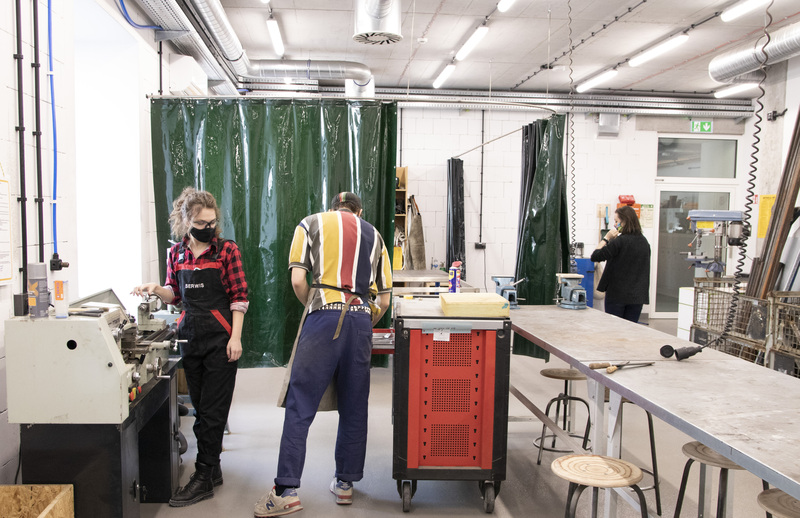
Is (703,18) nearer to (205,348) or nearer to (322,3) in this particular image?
(322,3)

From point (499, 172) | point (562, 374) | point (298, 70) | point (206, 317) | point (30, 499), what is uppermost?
point (298, 70)

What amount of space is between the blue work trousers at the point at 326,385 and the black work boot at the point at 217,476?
0.45m

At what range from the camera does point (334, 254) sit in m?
2.68

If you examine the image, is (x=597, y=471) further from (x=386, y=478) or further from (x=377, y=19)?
(x=377, y=19)

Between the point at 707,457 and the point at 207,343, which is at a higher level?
the point at 207,343

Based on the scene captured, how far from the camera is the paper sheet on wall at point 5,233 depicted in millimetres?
2275

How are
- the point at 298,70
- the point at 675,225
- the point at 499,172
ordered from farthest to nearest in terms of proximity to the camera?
the point at 675,225 → the point at 499,172 → the point at 298,70

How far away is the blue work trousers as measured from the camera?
2586 mm

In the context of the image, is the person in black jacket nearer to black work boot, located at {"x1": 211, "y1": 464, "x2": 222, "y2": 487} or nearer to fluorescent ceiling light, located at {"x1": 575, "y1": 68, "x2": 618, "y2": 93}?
fluorescent ceiling light, located at {"x1": 575, "y1": 68, "x2": 618, "y2": 93}

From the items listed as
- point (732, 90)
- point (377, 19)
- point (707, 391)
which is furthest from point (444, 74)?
point (707, 391)

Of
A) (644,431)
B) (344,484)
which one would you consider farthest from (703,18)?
(344,484)

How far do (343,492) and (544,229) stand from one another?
7.98 ft

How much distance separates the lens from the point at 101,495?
6.89 feet

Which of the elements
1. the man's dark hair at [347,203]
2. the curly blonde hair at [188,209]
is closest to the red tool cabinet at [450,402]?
the man's dark hair at [347,203]
